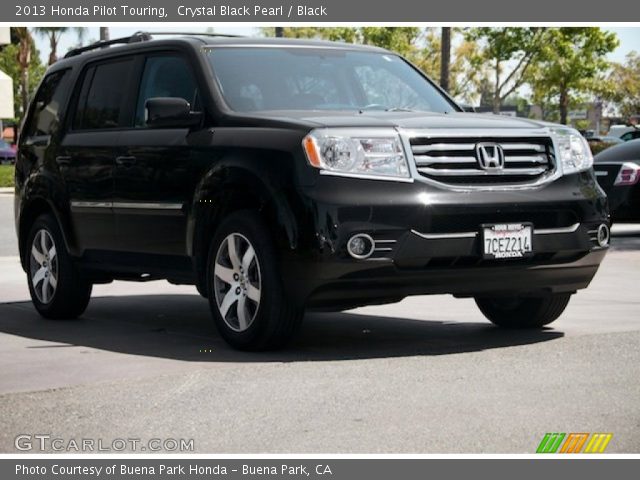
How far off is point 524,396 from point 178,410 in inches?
63.9

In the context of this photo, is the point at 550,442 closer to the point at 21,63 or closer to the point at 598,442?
the point at 598,442

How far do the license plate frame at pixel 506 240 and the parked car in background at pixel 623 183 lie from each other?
9764 mm

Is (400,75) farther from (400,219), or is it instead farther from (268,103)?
(400,219)

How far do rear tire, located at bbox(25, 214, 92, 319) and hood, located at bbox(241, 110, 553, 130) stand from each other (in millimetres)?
2493

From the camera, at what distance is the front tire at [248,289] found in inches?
333

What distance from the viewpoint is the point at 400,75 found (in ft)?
33.9

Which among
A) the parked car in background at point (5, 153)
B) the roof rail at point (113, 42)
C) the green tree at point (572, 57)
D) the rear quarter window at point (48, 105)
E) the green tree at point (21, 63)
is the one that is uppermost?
the roof rail at point (113, 42)

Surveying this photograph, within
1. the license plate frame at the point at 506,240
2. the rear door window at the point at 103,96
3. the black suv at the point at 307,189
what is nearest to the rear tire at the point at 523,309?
the black suv at the point at 307,189

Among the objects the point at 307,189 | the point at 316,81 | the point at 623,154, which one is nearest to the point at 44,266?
the point at 316,81

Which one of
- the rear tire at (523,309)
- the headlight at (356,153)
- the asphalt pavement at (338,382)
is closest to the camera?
the asphalt pavement at (338,382)

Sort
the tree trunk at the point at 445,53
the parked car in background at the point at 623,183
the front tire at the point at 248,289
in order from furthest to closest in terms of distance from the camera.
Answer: the tree trunk at the point at 445,53
the parked car in background at the point at 623,183
the front tire at the point at 248,289

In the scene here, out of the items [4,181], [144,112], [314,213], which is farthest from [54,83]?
[4,181]

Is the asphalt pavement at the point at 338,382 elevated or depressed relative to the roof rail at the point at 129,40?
depressed

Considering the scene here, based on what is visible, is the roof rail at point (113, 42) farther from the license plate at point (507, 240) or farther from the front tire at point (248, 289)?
the license plate at point (507, 240)
